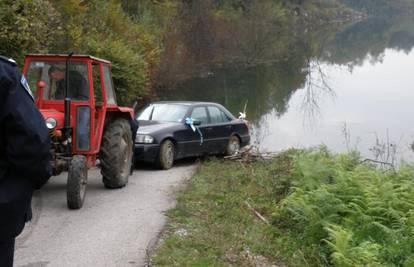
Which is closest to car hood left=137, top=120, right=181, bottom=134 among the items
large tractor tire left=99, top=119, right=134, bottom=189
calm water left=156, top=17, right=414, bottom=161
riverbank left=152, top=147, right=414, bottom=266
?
large tractor tire left=99, top=119, right=134, bottom=189

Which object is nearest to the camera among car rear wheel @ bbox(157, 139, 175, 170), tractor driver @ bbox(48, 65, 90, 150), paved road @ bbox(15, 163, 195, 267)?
paved road @ bbox(15, 163, 195, 267)

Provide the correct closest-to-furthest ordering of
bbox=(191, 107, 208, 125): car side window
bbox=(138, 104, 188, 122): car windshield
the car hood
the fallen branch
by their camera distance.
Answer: the fallen branch < the car hood < bbox=(138, 104, 188, 122): car windshield < bbox=(191, 107, 208, 125): car side window

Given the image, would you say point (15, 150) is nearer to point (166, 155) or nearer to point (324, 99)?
point (166, 155)

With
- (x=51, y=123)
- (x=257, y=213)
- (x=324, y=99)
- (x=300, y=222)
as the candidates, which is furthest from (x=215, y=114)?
(x=324, y=99)

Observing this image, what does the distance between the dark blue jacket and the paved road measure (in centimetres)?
320

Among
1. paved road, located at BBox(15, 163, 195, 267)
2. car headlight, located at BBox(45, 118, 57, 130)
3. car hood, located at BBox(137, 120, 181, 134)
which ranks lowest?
paved road, located at BBox(15, 163, 195, 267)

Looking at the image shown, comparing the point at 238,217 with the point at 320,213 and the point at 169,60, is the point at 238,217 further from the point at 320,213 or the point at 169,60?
the point at 169,60

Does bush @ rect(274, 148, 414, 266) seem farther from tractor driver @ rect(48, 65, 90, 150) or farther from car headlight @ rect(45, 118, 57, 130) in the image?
car headlight @ rect(45, 118, 57, 130)

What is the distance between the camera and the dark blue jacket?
331 centimetres

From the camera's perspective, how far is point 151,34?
33.6 metres

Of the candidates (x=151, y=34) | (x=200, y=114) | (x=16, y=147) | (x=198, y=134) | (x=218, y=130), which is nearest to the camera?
(x=16, y=147)

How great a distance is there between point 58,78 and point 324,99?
25064 mm

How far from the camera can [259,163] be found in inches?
580

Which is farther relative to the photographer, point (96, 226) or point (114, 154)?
point (114, 154)
